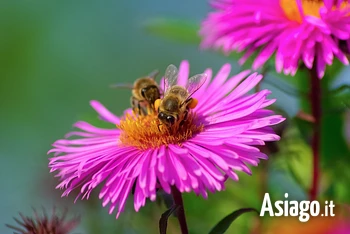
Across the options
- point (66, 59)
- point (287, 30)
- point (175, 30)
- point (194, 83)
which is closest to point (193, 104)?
point (194, 83)

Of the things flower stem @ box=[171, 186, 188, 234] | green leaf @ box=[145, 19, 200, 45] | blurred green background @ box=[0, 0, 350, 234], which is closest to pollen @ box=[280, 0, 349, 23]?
flower stem @ box=[171, 186, 188, 234]

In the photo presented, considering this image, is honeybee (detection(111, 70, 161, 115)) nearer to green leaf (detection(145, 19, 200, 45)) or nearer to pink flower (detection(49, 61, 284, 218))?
pink flower (detection(49, 61, 284, 218))

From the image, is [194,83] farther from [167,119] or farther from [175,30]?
[175,30]

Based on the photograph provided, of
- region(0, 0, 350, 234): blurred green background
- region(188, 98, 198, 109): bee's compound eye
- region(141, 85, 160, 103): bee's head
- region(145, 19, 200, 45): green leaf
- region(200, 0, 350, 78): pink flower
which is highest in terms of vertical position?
region(0, 0, 350, 234): blurred green background

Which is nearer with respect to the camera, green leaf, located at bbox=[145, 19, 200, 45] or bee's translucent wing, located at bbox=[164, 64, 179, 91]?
bee's translucent wing, located at bbox=[164, 64, 179, 91]

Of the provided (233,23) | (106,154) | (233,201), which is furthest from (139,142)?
(233,201)

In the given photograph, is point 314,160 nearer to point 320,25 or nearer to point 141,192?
point 320,25
